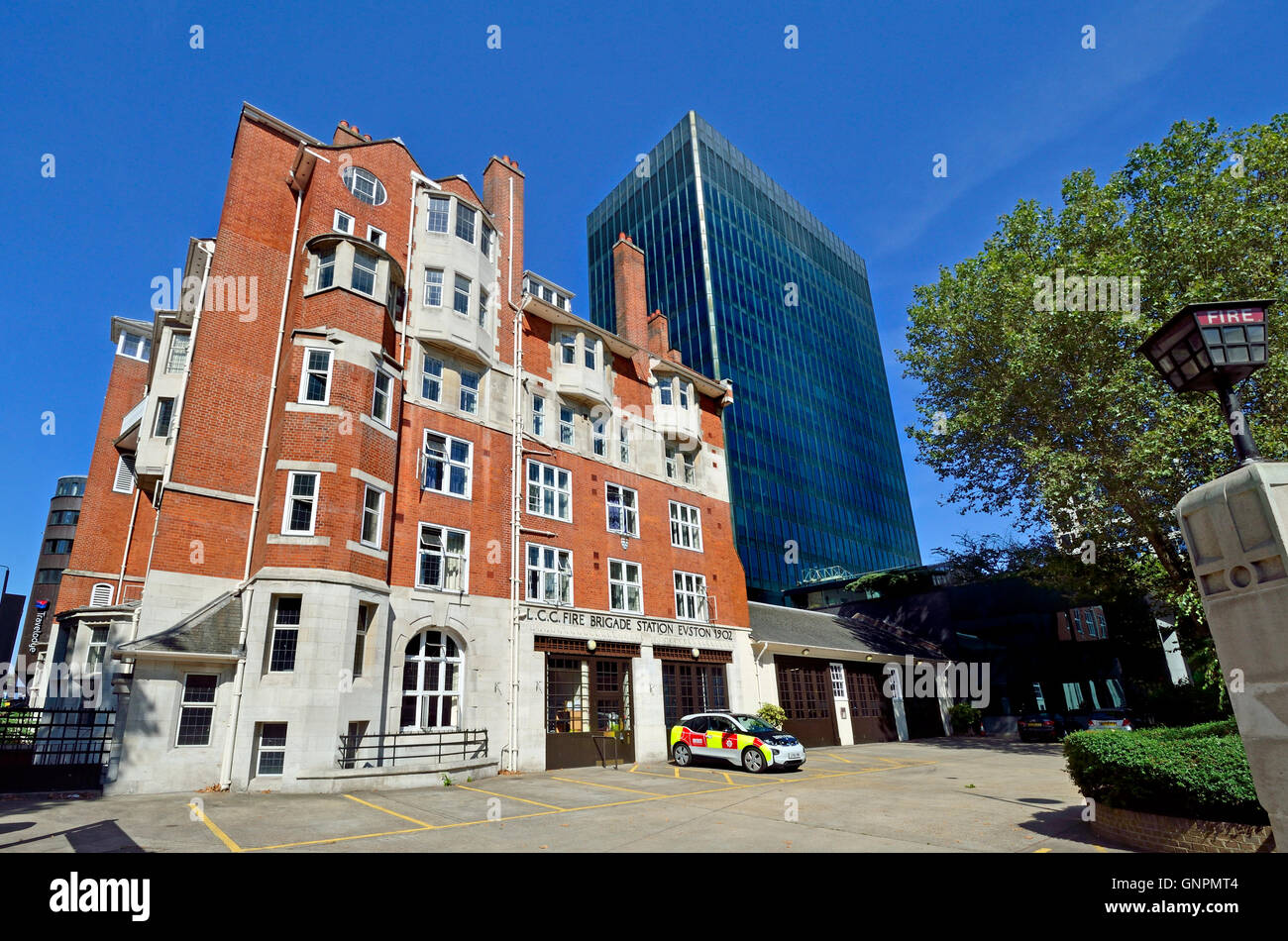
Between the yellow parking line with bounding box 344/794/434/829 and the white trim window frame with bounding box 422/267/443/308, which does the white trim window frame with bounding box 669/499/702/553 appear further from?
the yellow parking line with bounding box 344/794/434/829

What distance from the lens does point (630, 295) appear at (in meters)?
34.5

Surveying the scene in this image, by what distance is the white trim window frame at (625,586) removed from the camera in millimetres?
27984

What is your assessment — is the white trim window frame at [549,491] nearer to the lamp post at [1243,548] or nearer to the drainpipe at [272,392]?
the drainpipe at [272,392]

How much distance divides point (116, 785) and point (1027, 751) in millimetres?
31741

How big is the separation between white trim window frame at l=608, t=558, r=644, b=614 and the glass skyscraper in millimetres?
35848

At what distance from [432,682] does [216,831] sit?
1003 cm

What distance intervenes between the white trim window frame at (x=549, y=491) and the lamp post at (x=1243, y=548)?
2177 centimetres

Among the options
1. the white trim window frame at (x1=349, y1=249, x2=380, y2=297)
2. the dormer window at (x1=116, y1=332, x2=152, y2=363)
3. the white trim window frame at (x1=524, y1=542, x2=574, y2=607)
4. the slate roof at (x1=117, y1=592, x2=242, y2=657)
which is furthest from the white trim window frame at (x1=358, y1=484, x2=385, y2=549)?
the dormer window at (x1=116, y1=332, x2=152, y2=363)

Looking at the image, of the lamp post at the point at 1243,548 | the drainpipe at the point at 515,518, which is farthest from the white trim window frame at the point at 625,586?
the lamp post at the point at 1243,548

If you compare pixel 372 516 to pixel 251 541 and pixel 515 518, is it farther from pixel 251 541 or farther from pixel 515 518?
pixel 515 518

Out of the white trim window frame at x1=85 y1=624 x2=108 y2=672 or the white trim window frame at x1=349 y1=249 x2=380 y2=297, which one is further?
the white trim window frame at x1=85 y1=624 x2=108 y2=672

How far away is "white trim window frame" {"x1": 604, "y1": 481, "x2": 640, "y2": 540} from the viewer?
95.3 feet

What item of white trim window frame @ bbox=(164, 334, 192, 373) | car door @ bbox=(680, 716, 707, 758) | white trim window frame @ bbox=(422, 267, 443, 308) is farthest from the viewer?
white trim window frame @ bbox=(164, 334, 192, 373)
